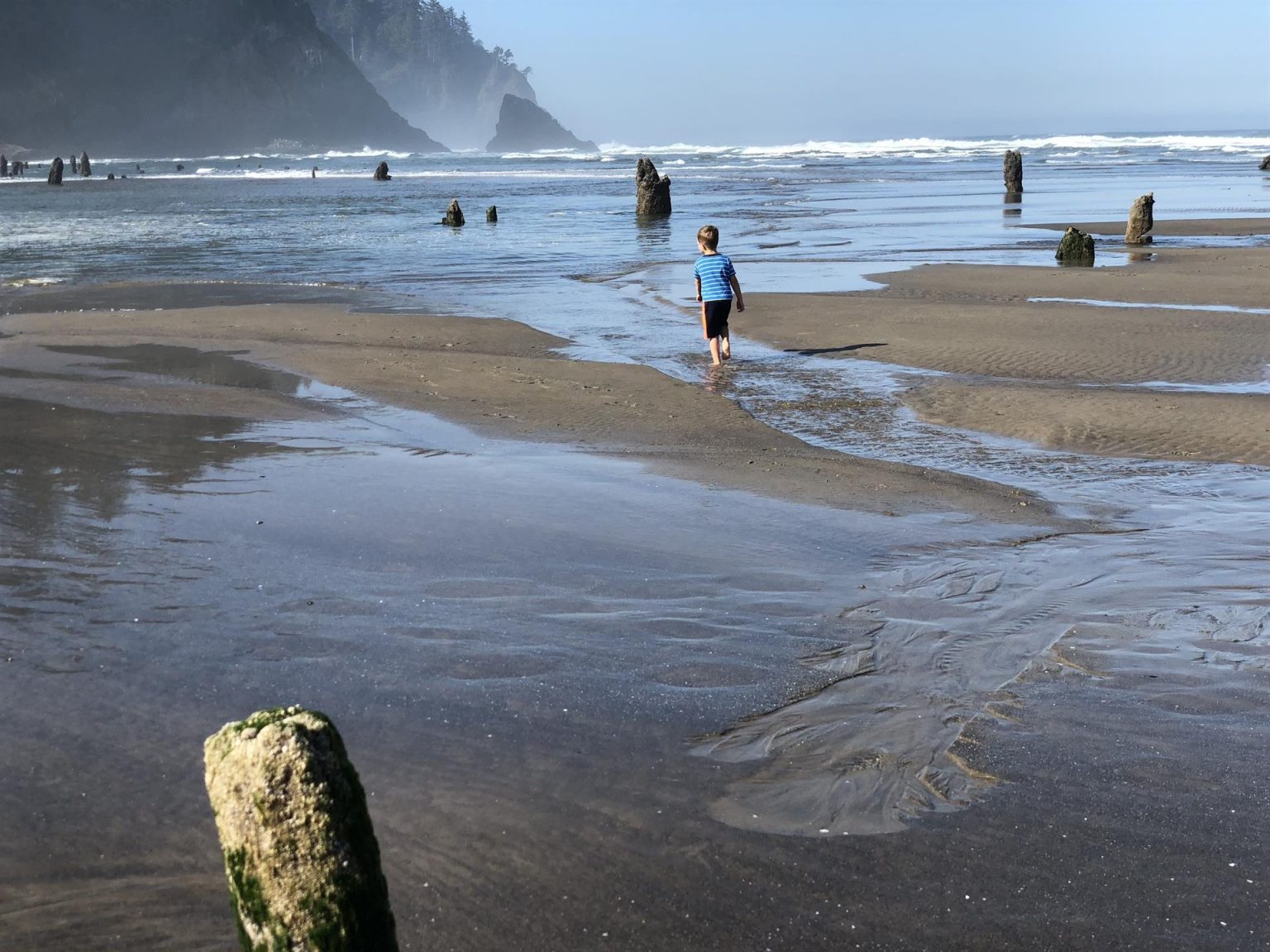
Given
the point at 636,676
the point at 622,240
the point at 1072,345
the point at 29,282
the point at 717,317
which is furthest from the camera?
the point at 622,240

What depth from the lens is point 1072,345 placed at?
12.2 metres

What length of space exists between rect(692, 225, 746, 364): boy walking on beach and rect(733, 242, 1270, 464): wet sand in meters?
1.18

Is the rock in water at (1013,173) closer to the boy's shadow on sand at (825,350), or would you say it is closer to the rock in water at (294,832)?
the boy's shadow on sand at (825,350)

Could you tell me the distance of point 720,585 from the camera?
5.54 m

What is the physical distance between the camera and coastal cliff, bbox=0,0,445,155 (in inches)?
4631

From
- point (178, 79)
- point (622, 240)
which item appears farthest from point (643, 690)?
point (178, 79)

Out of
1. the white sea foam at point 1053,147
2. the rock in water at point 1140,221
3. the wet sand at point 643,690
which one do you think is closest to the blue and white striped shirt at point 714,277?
the wet sand at point 643,690

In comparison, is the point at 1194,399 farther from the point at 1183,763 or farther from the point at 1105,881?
the point at 1105,881

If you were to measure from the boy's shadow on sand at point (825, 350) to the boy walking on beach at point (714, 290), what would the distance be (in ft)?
Answer: 2.84

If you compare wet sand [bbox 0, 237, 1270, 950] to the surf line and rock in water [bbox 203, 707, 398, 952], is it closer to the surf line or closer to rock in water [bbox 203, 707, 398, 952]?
rock in water [bbox 203, 707, 398, 952]

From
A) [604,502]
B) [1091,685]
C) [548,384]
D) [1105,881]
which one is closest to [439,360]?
[548,384]

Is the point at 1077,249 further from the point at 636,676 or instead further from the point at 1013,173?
the point at 1013,173

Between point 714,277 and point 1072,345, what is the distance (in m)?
3.57

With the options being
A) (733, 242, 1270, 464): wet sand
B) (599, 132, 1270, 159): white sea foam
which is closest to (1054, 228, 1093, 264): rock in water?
(733, 242, 1270, 464): wet sand
